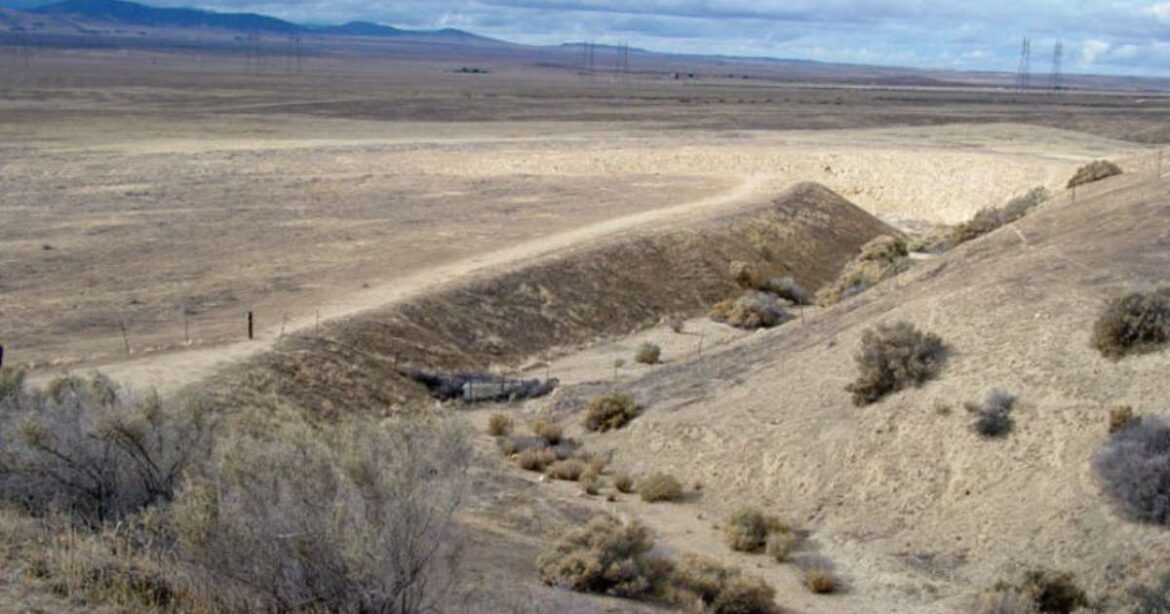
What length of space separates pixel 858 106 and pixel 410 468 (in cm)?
12036

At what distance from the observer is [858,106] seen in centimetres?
12562

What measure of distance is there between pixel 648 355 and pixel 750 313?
482 centimetres

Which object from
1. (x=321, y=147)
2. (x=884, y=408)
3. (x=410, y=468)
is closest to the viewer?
(x=410, y=468)

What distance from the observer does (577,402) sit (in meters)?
21.9

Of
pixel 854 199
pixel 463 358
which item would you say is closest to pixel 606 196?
pixel 854 199

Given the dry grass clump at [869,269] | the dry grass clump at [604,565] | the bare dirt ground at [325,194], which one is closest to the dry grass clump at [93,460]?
the dry grass clump at [604,565]

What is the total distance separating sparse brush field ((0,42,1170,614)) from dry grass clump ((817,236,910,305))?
21cm

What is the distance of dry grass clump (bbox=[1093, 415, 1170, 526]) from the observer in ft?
45.8

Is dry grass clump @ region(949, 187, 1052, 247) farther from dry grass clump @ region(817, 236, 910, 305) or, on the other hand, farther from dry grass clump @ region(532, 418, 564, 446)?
dry grass clump @ region(532, 418, 564, 446)

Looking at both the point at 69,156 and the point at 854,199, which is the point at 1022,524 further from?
the point at 69,156

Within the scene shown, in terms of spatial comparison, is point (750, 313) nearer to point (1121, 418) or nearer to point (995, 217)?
point (995, 217)

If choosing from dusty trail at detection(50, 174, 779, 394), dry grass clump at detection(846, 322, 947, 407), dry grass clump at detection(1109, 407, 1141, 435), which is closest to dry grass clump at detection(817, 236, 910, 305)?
dusty trail at detection(50, 174, 779, 394)

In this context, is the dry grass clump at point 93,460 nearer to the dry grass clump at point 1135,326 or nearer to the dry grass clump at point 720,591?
the dry grass clump at point 720,591

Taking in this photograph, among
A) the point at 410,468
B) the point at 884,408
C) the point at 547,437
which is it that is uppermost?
the point at 410,468
